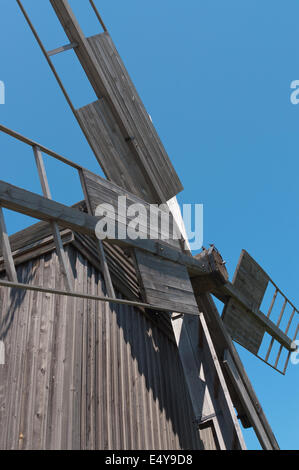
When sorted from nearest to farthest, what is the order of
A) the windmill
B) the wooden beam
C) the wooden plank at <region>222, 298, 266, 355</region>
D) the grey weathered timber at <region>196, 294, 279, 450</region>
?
the windmill < the grey weathered timber at <region>196, 294, 279, 450</region> < the wooden beam < the wooden plank at <region>222, 298, 266, 355</region>

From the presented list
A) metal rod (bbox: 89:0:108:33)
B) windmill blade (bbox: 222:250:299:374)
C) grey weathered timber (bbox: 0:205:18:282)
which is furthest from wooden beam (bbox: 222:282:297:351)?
metal rod (bbox: 89:0:108:33)

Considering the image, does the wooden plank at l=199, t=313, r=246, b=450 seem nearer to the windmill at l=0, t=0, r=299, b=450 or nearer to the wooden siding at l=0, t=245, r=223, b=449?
the windmill at l=0, t=0, r=299, b=450

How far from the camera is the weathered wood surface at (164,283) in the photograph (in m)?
4.78

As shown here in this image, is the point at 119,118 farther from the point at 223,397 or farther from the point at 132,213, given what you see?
the point at 223,397

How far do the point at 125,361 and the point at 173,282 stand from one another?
3.62 feet

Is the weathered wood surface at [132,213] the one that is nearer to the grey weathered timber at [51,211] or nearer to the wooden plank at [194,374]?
the grey weathered timber at [51,211]

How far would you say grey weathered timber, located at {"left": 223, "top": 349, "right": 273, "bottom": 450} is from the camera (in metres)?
5.48

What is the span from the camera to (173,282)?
5.26m

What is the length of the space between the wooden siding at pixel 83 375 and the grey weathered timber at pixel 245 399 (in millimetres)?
613

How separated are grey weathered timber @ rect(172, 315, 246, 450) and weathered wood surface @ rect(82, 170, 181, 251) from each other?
1112mm

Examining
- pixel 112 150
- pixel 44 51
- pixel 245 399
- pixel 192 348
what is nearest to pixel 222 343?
pixel 245 399

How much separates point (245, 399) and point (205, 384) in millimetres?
977
